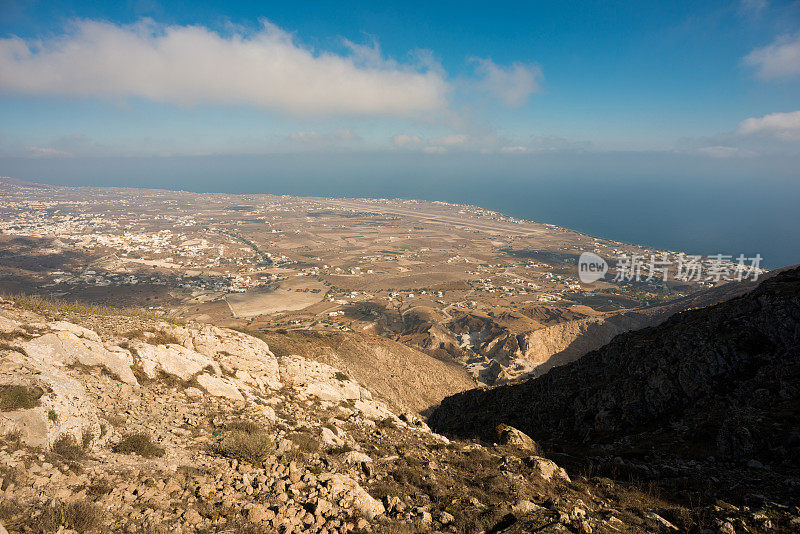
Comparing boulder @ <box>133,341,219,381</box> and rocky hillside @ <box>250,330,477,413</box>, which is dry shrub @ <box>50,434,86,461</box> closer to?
boulder @ <box>133,341,219,381</box>

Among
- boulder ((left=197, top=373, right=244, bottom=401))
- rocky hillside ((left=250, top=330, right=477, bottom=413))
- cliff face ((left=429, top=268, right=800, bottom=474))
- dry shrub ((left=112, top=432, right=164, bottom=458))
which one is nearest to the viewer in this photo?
dry shrub ((left=112, top=432, right=164, bottom=458))

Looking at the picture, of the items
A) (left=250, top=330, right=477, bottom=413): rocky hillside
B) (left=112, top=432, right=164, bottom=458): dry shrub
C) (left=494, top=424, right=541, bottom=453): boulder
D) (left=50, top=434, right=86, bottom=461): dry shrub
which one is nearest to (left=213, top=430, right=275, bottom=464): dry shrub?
(left=112, top=432, right=164, bottom=458): dry shrub

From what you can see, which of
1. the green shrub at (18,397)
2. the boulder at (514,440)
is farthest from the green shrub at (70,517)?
the boulder at (514,440)

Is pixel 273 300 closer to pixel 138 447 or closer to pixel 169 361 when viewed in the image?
pixel 169 361

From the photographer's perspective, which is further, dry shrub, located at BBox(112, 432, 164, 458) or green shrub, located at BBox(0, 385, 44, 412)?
dry shrub, located at BBox(112, 432, 164, 458)

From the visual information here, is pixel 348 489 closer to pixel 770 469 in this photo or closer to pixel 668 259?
pixel 770 469
